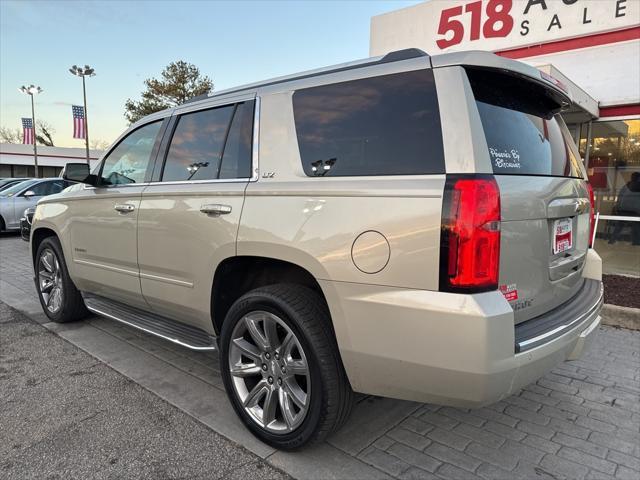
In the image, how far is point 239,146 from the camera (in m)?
2.91

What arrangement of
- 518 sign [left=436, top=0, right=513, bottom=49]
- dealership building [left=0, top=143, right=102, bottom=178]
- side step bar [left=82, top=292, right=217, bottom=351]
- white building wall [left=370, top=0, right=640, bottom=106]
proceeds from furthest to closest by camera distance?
1. dealership building [left=0, top=143, right=102, bottom=178]
2. 518 sign [left=436, top=0, right=513, bottom=49]
3. white building wall [left=370, top=0, right=640, bottom=106]
4. side step bar [left=82, top=292, right=217, bottom=351]

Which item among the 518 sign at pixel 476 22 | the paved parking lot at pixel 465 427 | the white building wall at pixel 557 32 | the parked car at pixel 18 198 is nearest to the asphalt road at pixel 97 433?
the paved parking lot at pixel 465 427

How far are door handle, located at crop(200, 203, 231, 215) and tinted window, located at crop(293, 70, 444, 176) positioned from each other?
0.58 meters

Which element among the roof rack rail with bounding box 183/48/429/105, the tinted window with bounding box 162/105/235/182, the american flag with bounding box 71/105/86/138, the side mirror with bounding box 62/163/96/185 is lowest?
the side mirror with bounding box 62/163/96/185

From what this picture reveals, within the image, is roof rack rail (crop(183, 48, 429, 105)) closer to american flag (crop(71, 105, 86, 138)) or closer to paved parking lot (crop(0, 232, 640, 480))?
paved parking lot (crop(0, 232, 640, 480))

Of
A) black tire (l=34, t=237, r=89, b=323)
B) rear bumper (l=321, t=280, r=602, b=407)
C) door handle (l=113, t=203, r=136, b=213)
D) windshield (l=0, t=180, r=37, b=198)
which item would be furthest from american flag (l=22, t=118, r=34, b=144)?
rear bumper (l=321, t=280, r=602, b=407)

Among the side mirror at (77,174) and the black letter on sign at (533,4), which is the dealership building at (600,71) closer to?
the black letter on sign at (533,4)

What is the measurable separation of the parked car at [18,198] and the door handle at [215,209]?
37.5ft

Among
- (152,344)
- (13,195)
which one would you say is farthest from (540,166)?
(13,195)

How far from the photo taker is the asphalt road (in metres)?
2.39

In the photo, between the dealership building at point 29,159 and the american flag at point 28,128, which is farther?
the dealership building at point 29,159

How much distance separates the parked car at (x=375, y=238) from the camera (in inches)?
76.7

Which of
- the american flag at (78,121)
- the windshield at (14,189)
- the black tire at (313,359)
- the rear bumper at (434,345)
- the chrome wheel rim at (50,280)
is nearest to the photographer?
the rear bumper at (434,345)

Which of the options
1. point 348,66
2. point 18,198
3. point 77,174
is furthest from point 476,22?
point 18,198
